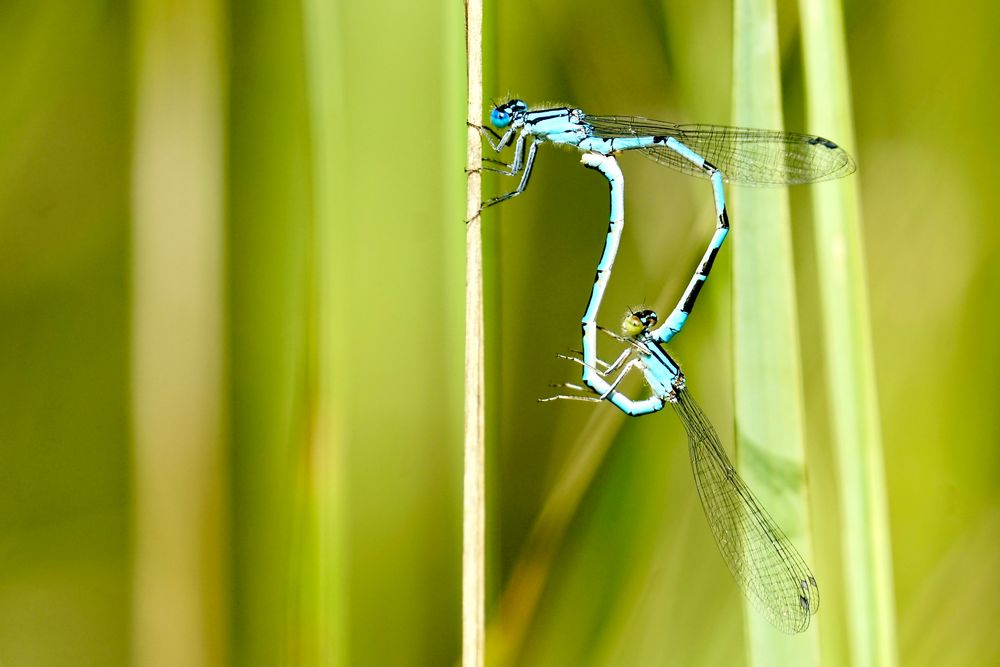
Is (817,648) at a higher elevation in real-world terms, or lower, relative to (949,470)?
lower

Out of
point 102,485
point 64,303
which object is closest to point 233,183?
point 64,303

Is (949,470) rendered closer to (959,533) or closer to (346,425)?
(959,533)

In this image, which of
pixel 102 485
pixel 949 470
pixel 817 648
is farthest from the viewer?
pixel 949 470

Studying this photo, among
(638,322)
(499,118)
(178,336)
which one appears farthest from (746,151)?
(178,336)

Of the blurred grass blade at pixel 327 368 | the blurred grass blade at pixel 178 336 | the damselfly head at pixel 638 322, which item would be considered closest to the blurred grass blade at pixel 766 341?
the damselfly head at pixel 638 322

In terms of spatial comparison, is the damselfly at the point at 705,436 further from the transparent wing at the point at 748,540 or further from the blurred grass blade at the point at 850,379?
the blurred grass blade at the point at 850,379

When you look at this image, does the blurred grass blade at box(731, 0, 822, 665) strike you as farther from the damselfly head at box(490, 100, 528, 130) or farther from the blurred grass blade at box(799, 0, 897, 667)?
the damselfly head at box(490, 100, 528, 130)

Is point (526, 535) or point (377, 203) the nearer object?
point (377, 203)

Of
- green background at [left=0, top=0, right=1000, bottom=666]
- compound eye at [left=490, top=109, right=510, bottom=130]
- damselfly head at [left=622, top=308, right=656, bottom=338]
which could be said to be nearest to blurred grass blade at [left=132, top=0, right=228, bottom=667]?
green background at [left=0, top=0, right=1000, bottom=666]
